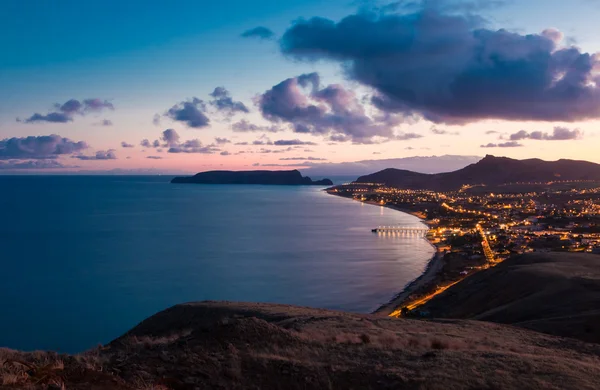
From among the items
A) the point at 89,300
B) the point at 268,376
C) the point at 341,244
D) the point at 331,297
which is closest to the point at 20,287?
the point at 89,300

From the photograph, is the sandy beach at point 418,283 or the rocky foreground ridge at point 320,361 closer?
the rocky foreground ridge at point 320,361

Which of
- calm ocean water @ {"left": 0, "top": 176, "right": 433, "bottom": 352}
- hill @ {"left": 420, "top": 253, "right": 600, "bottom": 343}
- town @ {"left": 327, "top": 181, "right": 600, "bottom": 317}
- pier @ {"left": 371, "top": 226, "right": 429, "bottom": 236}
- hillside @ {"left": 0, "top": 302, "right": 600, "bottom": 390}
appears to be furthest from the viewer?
pier @ {"left": 371, "top": 226, "right": 429, "bottom": 236}

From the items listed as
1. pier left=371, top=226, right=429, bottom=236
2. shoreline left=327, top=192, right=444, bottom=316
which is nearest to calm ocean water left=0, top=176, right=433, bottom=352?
shoreline left=327, top=192, right=444, bottom=316

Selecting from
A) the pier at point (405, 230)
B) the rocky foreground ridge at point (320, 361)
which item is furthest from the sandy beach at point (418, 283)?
the pier at point (405, 230)

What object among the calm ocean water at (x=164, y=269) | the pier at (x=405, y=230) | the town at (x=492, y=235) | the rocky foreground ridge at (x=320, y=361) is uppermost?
the rocky foreground ridge at (x=320, y=361)

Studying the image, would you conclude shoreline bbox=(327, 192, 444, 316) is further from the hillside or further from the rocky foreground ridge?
the hillside

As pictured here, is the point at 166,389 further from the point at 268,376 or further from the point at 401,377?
the point at 401,377

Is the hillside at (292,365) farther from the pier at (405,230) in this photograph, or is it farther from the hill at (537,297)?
the pier at (405,230)
